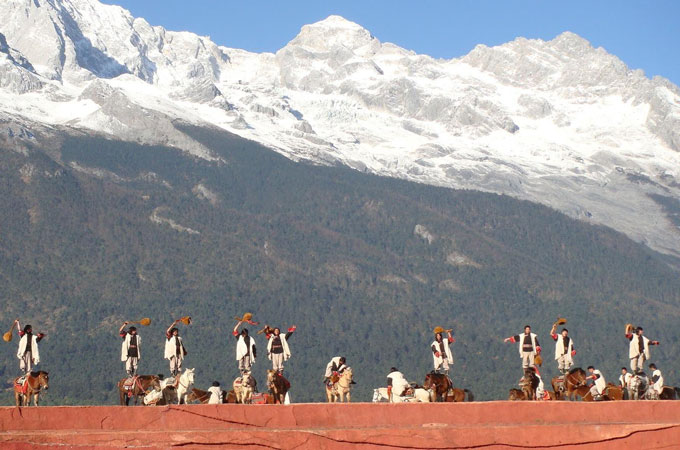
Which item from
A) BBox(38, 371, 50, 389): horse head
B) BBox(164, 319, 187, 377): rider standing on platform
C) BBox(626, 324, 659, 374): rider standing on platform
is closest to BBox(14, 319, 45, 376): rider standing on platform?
BBox(38, 371, 50, 389): horse head

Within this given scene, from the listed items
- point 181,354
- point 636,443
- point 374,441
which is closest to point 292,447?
point 374,441

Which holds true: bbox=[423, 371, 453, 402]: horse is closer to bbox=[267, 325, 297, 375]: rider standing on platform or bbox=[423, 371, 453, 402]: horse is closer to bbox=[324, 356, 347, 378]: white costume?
bbox=[324, 356, 347, 378]: white costume

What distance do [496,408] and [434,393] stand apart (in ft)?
25.8

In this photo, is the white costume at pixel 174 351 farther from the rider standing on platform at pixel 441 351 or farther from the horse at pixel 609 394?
the horse at pixel 609 394

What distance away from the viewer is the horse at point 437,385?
178ft

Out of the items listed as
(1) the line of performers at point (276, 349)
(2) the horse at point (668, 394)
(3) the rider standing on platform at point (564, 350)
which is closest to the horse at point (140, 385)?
(1) the line of performers at point (276, 349)

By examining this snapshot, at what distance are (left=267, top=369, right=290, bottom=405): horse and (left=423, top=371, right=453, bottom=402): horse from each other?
6.00 meters

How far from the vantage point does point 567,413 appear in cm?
4656

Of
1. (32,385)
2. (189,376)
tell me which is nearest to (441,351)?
(189,376)

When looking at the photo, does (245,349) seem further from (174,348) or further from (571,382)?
(571,382)

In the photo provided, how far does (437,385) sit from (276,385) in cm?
686

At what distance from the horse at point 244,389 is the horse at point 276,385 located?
876mm

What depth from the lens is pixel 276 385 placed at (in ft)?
177

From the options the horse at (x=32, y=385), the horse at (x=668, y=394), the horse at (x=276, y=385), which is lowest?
the horse at (x=668, y=394)
